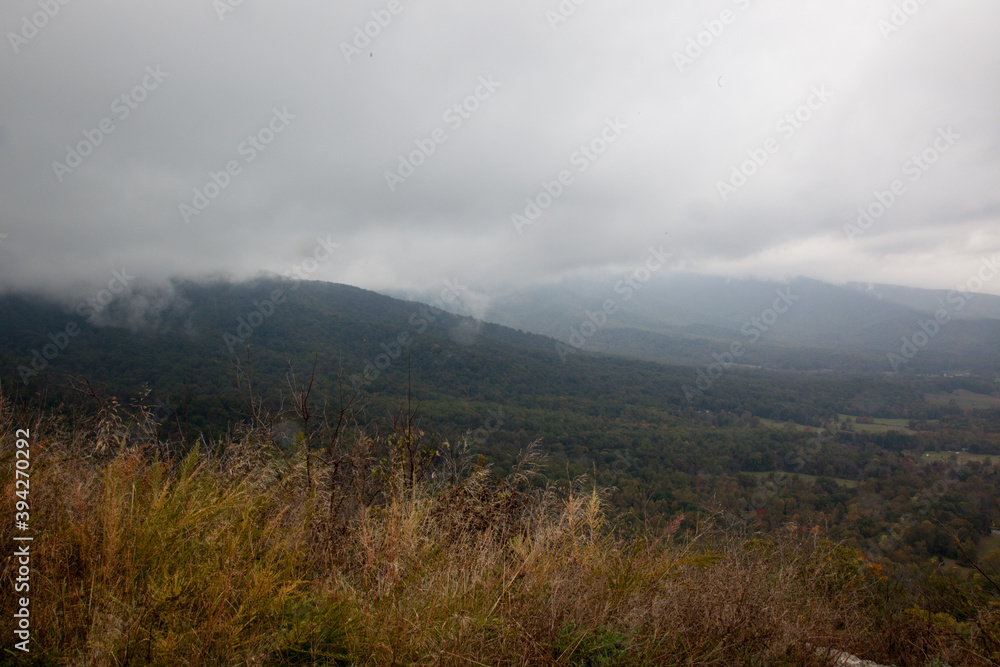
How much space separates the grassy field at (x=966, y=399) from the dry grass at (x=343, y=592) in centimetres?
10905

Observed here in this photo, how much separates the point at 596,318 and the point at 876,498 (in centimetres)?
17102

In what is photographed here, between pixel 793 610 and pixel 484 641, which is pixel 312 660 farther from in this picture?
pixel 793 610

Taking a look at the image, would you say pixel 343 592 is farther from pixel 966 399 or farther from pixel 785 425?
pixel 966 399

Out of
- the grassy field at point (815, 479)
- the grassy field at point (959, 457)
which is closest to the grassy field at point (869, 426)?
the grassy field at point (959, 457)

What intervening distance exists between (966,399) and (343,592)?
404 ft

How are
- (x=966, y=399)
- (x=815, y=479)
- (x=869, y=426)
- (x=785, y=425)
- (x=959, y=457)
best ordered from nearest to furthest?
(x=815, y=479)
(x=959, y=457)
(x=785, y=425)
(x=869, y=426)
(x=966, y=399)

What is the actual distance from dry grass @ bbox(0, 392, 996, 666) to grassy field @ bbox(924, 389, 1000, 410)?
109 metres

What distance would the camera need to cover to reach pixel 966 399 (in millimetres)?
79688

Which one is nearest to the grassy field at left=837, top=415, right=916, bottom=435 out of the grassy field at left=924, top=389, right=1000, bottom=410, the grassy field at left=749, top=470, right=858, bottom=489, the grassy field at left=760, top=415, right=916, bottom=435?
the grassy field at left=760, top=415, right=916, bottom=435

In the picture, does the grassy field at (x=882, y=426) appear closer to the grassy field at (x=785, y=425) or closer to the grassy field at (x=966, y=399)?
the grassy field at (x=785, y=425)

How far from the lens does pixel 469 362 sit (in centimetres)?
6341

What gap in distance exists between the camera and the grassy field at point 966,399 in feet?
241

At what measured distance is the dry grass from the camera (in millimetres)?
1610

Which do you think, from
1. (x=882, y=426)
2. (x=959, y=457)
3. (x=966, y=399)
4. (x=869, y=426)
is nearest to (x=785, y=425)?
(x=869, y=426)
